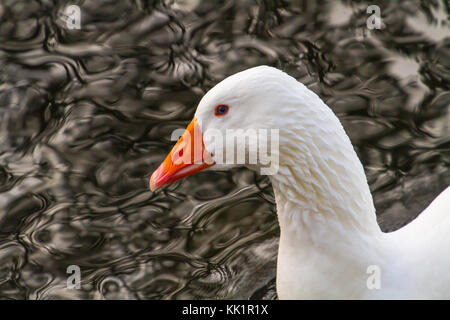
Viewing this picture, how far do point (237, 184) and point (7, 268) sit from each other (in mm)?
1617

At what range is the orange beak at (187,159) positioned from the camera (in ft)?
9.73

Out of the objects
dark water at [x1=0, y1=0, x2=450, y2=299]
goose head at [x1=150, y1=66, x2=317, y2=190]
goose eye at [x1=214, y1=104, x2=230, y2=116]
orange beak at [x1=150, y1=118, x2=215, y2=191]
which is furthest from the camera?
dark water at [x1=0, y1=0, x2=450, y2=299]

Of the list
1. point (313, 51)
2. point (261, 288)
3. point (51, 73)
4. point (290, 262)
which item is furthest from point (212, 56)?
point (290, 262)

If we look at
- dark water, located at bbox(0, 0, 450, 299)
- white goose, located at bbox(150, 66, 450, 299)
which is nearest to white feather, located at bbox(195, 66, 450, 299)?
white goose, located at bbox(150, 66, 450, 299)

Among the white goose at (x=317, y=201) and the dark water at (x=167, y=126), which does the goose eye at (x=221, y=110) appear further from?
the dark water at (x=167, y=126)

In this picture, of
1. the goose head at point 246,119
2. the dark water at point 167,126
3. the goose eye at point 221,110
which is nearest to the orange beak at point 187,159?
the goose head at point 246,119

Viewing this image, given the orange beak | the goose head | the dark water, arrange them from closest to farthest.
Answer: the goose head
the orange beak
the dark water

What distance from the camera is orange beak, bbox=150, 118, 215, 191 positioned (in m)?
2.96

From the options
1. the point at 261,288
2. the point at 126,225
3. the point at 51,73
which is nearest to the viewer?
the point at 261,288

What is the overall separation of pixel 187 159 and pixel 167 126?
1.96 metres

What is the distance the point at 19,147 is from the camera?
486 centimetres

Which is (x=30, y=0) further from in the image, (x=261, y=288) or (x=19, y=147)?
(x=261, y=288)

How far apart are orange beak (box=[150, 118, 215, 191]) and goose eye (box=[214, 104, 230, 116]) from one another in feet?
0.47

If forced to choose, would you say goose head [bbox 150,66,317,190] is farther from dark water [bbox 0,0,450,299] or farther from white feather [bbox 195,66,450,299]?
dark water [bbox 0,0,450,299]
